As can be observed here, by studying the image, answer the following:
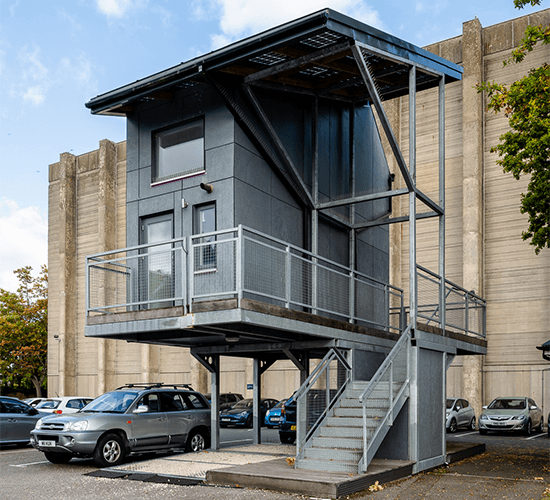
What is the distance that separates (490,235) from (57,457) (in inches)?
864

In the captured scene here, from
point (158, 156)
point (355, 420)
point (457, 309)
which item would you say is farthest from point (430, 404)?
point (158, 156)

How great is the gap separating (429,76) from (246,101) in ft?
15.2

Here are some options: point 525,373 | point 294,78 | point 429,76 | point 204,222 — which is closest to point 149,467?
point 204,222

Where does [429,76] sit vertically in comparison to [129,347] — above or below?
above

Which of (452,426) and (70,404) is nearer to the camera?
(70,404)

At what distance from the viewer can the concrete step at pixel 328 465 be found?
11414mm

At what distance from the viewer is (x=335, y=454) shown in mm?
11828

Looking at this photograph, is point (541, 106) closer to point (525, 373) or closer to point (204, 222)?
point (204, 222)

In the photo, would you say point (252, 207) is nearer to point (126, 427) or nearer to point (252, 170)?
point (252, 170)

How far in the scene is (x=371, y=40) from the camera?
1312cm

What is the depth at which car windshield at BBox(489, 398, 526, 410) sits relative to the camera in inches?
974

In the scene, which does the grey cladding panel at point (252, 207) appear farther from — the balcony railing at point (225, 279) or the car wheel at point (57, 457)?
the car wheel at point (57, 457)

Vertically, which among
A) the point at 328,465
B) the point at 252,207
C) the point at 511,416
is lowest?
the point at 511,416

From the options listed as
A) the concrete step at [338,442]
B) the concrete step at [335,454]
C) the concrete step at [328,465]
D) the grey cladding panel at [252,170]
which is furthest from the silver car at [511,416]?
the grey cladding panel at [252,170]
